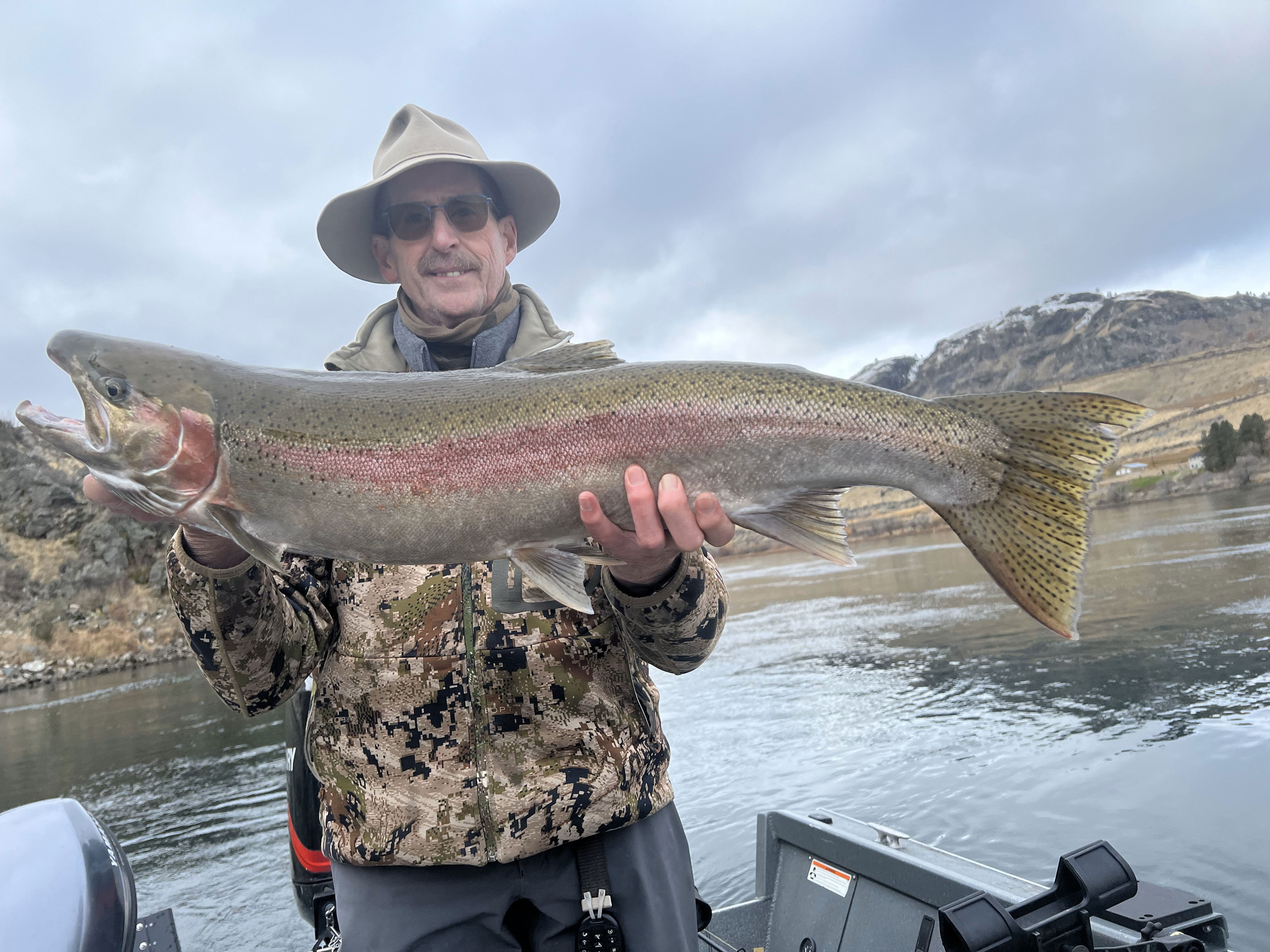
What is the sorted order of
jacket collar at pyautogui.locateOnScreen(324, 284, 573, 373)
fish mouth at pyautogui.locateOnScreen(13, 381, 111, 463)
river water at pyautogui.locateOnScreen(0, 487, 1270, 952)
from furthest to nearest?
1. river water at pyautogui.locateOnScreen(0, 487, 1270, 952)
2. jacket collar at pyautogui.locateOnScreen(324, 284, 573, 373)
3. fish mouth at pyautogui.locateOnScreen(13, 381, 111, 463)

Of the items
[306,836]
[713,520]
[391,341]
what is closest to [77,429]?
[391,341]

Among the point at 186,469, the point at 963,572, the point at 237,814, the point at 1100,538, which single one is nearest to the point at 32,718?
the point at 237,814

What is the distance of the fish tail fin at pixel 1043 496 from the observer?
8.19 ft

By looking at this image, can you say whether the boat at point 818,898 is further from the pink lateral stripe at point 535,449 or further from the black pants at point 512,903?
the pink lateral stripe at point 535,449

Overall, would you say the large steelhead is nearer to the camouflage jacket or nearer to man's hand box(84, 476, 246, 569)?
man's hand box(84, 476, 246, 569)

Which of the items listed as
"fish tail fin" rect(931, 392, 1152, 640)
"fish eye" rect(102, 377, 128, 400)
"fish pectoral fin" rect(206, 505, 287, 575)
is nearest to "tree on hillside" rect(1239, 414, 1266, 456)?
"fish tail fin" rect(931, 392, 1152, 640)

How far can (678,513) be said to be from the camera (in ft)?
7.96

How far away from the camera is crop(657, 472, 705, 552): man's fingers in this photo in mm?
2418

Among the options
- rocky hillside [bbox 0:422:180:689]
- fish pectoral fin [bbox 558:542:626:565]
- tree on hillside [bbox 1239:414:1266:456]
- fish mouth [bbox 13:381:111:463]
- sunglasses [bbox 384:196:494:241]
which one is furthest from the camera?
tree on hillside [bbox 1239:414:1266:456]

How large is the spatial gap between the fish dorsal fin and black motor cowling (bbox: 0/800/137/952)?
2148 mm

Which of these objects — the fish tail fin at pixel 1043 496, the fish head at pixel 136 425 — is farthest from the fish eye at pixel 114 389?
the fish tail fin at pixel 1043 496

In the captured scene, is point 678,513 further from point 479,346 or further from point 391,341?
point 391,341

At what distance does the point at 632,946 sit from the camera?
8.13 feet

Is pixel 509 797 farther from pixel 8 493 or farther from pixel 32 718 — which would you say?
pixel 8 493
